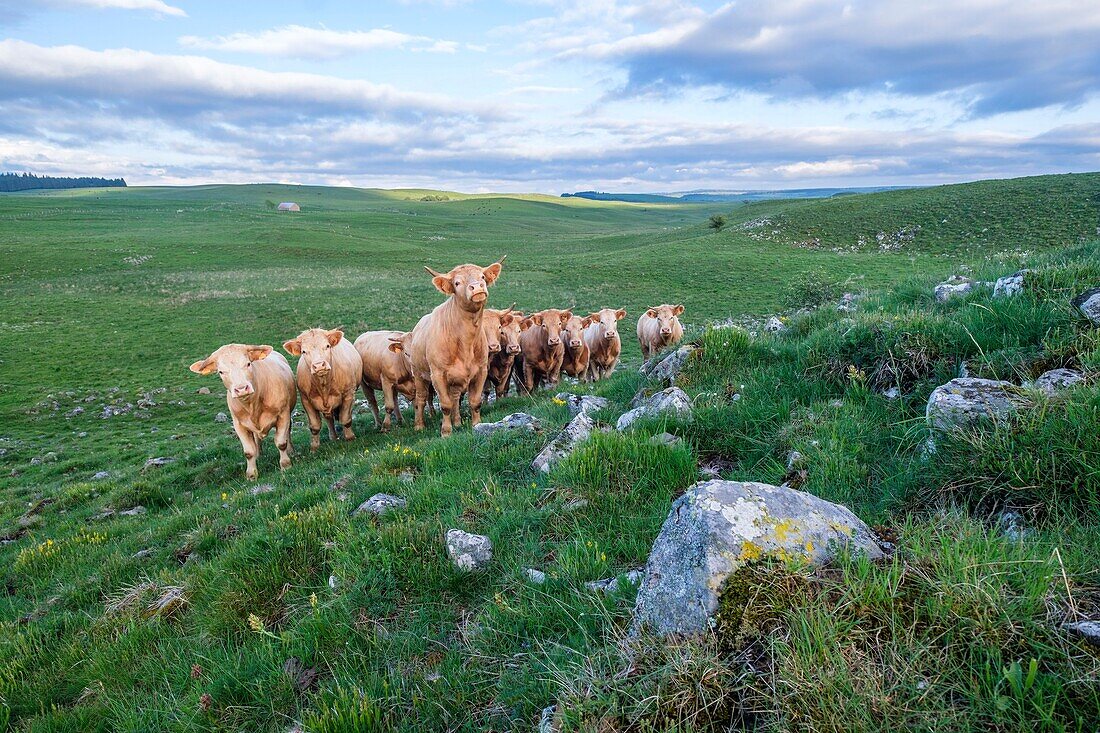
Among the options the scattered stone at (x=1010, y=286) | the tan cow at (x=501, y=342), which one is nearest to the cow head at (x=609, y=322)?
the tan cow at (x=501, y=342)

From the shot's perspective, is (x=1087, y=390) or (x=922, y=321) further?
(x=922, y=321)

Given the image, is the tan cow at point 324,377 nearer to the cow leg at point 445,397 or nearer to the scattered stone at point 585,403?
the cow leg at point 445,397

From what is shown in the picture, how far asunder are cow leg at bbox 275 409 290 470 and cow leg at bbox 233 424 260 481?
0.43 meters

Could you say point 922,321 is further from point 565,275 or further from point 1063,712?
point 565,275

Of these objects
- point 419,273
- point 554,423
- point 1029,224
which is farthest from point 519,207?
point 554,423

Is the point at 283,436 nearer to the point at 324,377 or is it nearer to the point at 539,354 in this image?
the point at 324,377

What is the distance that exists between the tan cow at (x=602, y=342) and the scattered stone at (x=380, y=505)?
1072 centimetres

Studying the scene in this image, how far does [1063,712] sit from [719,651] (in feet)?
3.63

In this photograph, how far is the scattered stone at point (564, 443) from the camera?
5238 mm

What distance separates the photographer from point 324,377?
39.0 feet

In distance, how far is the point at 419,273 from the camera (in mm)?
50312

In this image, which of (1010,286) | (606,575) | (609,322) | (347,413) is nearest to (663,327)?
(609,322)

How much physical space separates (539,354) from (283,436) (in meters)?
6.95

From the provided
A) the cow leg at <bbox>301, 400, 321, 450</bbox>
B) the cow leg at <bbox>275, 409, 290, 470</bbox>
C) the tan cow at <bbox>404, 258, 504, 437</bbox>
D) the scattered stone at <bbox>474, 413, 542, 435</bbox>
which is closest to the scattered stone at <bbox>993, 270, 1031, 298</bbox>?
the scattered stone at <bbox>474, 413, 542, 435</bbox>
